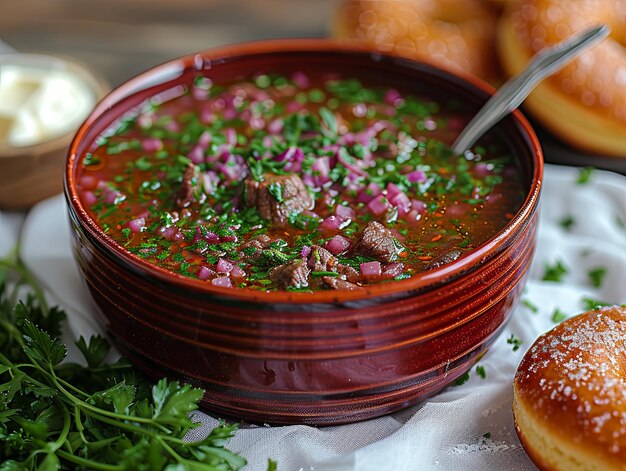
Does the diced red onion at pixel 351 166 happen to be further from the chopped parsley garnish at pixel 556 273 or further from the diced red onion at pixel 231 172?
the chopped parsley garnish at pixel 556 273

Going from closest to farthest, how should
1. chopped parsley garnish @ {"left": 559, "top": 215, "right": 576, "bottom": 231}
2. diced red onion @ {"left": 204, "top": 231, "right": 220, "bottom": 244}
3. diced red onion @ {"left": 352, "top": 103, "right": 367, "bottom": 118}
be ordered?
diced red onion @ {"left": 204, "top": 231, "right": 220, "bottom": 244} → diced red onion @ {"left": 352, "top": 103, "right": 367, "bottom": 118} → chopped parsley garnish @ {"left": 559, "top": 215, "right": 576, "bottom": 231}

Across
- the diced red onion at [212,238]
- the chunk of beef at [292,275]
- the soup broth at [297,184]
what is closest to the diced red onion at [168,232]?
the soup broth at [297,184]

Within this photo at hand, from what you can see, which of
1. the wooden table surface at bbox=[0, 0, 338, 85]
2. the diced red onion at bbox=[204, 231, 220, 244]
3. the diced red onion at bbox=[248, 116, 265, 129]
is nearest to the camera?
the diced red onion at bbox=[204, 231, 220, 244]

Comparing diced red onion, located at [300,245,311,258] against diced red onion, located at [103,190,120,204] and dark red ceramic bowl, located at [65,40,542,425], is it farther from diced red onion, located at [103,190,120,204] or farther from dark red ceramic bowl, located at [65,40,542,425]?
diced red onion, located at [103,190,120,204]

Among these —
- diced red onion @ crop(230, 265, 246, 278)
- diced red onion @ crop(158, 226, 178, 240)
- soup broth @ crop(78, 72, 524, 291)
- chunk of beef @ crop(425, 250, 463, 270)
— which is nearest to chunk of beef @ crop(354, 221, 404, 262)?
soup broth @ crop(78, 72, 524, 291)

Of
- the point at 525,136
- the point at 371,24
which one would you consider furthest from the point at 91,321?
the point at 371,24

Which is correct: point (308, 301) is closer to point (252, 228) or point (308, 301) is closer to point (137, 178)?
point (252, 228)

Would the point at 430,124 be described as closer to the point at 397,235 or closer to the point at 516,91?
the point at 516,91
